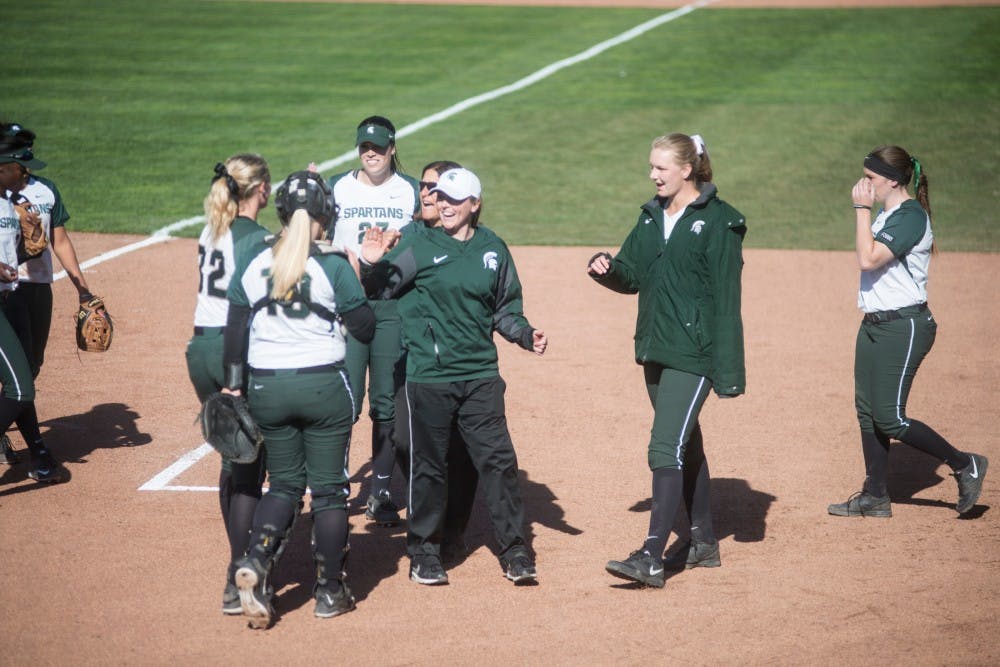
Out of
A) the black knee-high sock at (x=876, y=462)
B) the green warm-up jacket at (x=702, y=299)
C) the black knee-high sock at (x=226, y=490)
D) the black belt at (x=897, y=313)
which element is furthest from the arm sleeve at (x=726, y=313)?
the black knee-high sock at (x=226, y=490)

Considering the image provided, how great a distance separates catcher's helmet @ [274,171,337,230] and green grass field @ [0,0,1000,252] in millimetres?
9977

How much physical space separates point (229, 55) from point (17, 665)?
2225 cm

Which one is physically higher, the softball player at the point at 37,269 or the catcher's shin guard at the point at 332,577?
the softball player at the point at 37,269

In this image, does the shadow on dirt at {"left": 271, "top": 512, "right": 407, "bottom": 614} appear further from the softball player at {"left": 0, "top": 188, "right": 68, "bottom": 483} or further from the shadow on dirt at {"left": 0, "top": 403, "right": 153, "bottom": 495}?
the shadow on dirt at {"left": 0, "top": 403, "right": 153, "bottom": 495}

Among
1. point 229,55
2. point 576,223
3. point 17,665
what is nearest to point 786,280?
point 576,223

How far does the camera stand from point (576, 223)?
55.5ft

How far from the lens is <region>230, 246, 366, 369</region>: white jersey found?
5918 millimetres

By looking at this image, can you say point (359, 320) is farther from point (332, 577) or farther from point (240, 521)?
point (332, 577)

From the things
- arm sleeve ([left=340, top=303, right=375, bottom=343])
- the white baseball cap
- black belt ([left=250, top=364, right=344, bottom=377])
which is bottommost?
black belt ([left=250, top=364, right=344, bottom=377])

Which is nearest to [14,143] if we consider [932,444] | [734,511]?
[734,511]

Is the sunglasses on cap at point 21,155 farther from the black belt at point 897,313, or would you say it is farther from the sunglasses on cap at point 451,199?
the black belt at point 897,313

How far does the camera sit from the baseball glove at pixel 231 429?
594cm

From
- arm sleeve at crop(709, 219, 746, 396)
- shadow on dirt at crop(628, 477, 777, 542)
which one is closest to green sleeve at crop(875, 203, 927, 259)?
arm sleeve at crop(709, 219, 746, 396)

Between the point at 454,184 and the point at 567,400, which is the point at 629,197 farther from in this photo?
the point at 454,184
